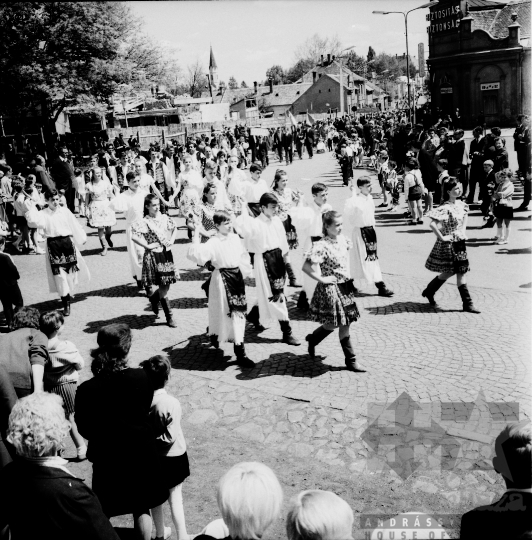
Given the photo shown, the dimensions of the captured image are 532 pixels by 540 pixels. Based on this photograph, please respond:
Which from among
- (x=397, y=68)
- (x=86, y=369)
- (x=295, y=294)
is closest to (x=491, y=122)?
(x=295, y=294)

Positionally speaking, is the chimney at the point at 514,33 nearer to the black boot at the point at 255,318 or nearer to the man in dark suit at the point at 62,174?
the man in dark suit at the point at 62,174

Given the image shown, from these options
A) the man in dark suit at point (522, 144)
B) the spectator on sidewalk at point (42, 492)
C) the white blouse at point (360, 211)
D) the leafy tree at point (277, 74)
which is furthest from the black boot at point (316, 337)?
the leafy tree at point (277, 74)

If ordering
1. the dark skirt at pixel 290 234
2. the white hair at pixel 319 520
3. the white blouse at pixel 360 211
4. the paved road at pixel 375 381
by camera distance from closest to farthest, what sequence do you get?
the white hair at pixel 319 520, the paved road at pixel 375 381, the white blouse at pixel 360 211, the dark skirt at pixel 290 234

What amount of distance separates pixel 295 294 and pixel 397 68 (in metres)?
120

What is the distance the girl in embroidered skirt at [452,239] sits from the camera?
818cm

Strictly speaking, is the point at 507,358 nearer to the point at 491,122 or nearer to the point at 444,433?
the point at 444,433

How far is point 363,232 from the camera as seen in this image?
9031 mm

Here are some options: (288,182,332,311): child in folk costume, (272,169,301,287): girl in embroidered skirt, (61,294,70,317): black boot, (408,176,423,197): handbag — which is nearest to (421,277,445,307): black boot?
(288,182,332,311): child in folk costume

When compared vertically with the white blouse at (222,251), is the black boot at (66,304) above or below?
below

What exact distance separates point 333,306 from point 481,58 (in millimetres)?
42432

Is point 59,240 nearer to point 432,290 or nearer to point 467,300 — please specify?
point 432,290

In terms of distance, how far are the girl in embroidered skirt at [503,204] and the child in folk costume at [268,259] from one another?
596 cm

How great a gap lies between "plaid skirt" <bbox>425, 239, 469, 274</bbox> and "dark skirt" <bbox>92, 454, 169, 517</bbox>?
18.4ft

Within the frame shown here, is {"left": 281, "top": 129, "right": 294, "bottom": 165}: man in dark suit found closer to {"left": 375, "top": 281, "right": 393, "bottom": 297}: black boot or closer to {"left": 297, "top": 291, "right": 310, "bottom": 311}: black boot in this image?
{"left": 375, "top": 281, "right": 393, "bottom": 297}: black boot
